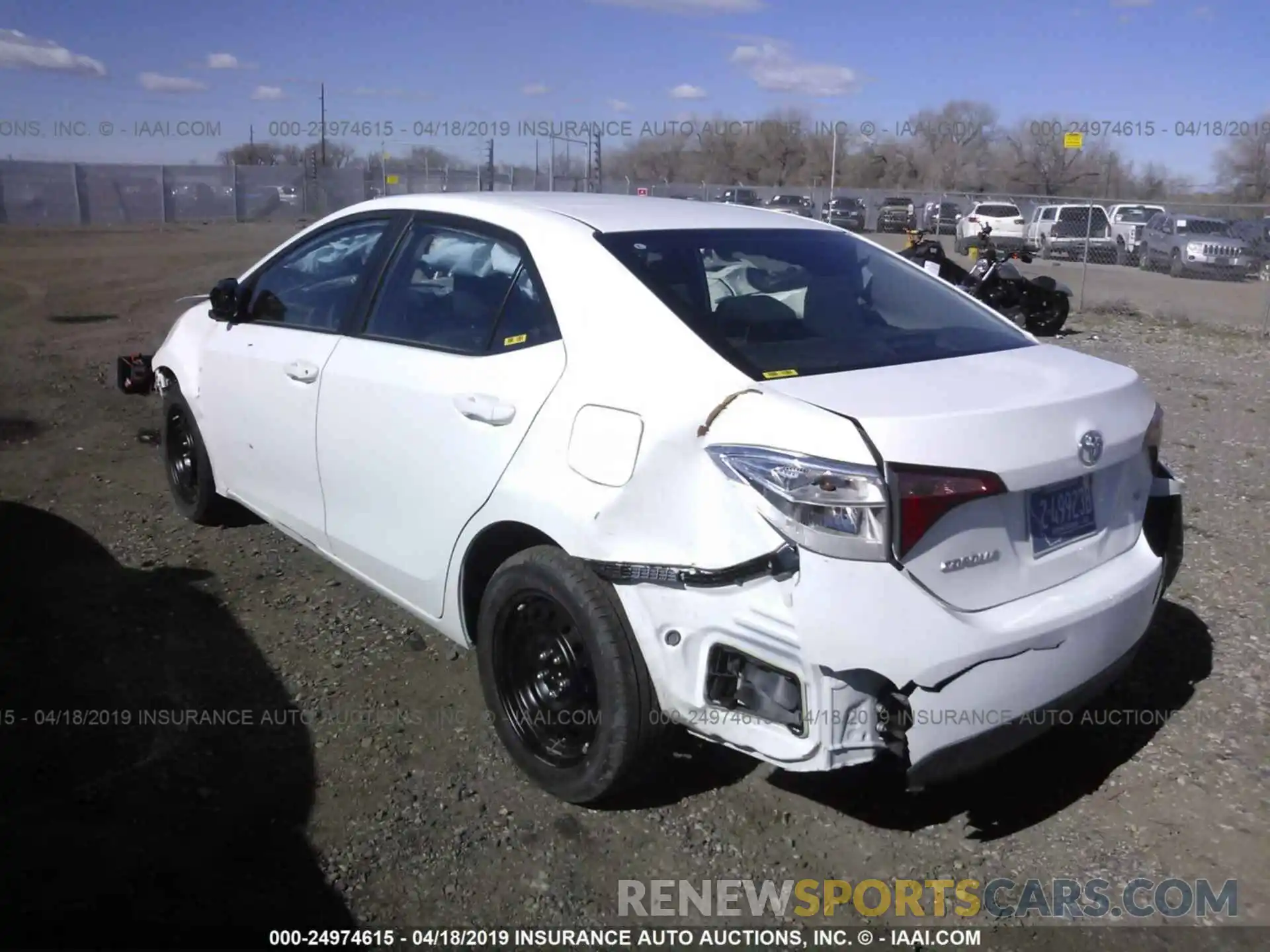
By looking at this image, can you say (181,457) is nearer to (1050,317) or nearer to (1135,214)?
(1050,317)

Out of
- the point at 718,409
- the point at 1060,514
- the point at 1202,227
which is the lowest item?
the point at 1060,514

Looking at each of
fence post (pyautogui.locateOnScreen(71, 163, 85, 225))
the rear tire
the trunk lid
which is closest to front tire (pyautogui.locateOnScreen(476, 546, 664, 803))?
the trunk lid

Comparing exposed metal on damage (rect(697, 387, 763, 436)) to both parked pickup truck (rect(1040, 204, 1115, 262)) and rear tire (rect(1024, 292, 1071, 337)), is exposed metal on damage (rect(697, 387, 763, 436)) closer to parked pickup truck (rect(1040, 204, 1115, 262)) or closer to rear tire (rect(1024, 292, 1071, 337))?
rear tire (rect(1024, 292, 1071, 337))

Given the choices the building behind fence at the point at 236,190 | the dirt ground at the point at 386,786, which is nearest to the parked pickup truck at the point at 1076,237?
the building behind fence at the point at 236,190

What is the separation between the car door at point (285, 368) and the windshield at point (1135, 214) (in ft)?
101

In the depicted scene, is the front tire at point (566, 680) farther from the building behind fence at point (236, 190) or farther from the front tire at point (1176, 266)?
the building behind fence at point (236, 190)

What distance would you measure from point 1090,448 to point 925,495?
0.62 meters

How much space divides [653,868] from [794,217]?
241 cm

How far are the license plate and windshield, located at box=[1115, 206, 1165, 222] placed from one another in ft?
102

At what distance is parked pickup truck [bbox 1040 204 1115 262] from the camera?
1024 inches

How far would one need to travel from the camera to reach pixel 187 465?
5.48m

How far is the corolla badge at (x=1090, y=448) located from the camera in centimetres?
282

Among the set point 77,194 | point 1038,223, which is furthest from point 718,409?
point 77,194

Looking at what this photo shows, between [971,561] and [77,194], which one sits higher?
[77,194]
